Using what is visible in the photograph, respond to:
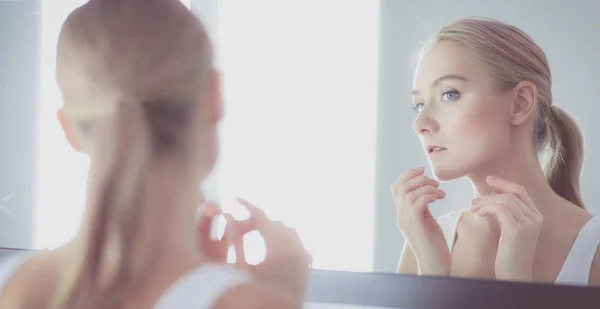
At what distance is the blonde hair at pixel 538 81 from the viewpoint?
768 mm

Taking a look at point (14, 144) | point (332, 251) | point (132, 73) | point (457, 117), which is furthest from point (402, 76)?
point (14, 144)

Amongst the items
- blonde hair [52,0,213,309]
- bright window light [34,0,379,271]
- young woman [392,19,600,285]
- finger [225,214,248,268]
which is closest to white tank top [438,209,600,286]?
young woman [392,19,600,285]

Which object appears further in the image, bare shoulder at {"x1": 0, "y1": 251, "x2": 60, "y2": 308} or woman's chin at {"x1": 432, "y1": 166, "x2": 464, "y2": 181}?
woman's chin at {"x1": 432, "y1": 166, "x2": 464, "y2": 181}

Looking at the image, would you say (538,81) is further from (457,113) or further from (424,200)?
(424,200)

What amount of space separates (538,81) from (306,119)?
12.2 inches

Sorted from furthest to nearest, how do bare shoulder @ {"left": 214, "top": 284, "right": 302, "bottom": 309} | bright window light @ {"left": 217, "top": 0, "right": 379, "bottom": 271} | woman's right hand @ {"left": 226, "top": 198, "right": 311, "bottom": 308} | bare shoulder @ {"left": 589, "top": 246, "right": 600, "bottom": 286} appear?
bright window light @ {"left": 217, "top": 0, "right": 379, "bottom": 271} < bare shoulder @ {"left": 589, "top": 246, "right": 600, "bottom": 286} < woman's right hand @ {"left": 226, "top": 198, "right": 311, "bottom": 308} < bare shoulder @ {"left": 214, "top": 284, "right": 302, "bottom": 309}

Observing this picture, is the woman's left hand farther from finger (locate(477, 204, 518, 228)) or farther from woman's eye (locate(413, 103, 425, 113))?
woman's eye (locate(413, 103, 425, 113))

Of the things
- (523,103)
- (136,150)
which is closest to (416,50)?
(523,103)

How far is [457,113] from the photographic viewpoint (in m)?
0.81

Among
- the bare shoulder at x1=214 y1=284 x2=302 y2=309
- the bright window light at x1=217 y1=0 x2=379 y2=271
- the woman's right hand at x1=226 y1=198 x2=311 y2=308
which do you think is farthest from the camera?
the bright window light at x1=217 y1=0 x2=379 y2=271

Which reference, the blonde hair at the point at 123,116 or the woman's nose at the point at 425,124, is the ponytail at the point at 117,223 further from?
the woman's nose at the point at 425,124

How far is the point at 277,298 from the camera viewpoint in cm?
53

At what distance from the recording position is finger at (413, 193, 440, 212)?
825mm

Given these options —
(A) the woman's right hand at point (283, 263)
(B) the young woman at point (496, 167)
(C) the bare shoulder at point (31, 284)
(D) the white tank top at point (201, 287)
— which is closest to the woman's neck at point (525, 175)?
(B) the young woman at point (496, 167)
